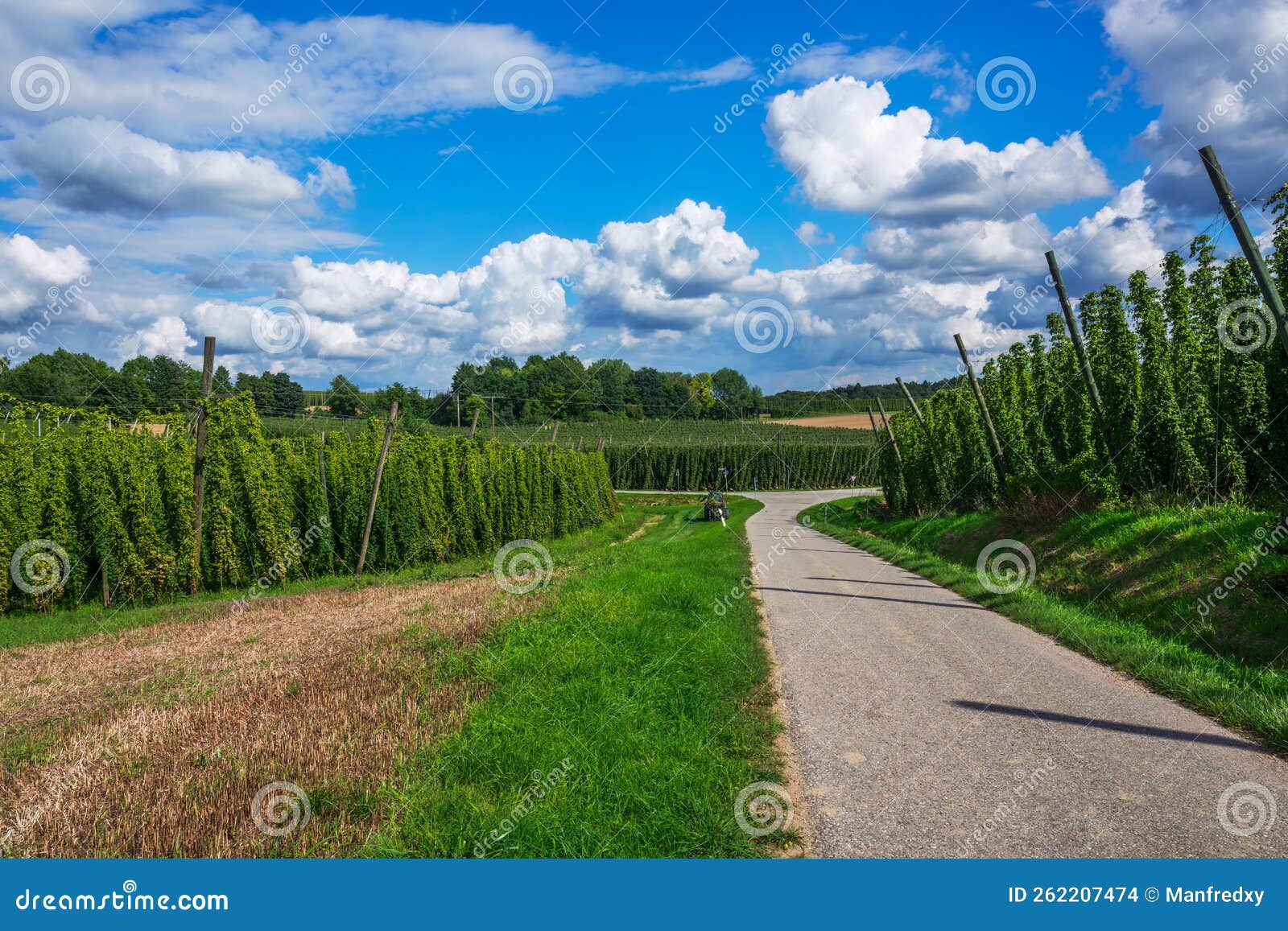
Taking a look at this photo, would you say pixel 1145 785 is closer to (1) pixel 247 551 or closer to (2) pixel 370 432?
(1) pixel 247 551

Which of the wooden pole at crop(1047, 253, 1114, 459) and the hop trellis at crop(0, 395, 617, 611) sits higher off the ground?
the wooden pole at crop(1047, 253, 1114, 459)

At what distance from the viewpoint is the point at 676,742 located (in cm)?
545

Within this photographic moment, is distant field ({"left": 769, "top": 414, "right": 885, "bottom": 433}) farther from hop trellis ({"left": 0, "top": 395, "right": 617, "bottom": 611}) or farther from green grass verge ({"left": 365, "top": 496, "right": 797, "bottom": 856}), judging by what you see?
green grass verge ({"left": 365, "top": 496, "right": 797, "bottom": 856})

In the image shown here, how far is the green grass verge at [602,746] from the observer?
4.03 m

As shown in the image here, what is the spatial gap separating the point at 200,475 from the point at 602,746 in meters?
12.8

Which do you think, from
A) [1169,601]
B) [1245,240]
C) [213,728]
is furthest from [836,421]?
[213,728]

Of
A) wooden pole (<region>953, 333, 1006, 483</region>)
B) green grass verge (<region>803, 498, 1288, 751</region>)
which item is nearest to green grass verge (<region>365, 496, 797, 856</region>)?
green grass verge (<region>803, 498, 1288, 751</region>)

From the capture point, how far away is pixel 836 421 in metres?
106

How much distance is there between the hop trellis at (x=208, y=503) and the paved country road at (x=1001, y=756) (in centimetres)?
1175

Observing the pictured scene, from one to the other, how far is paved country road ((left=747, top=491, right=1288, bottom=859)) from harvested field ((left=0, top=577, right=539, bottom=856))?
294cm

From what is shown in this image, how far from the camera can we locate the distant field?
102 m

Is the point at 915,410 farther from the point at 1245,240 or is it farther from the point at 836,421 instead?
the point at 836,421

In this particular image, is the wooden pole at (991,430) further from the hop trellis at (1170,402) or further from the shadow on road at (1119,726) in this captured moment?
the shadow on road at (1119,726)

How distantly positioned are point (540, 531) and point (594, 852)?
83.3 ft
